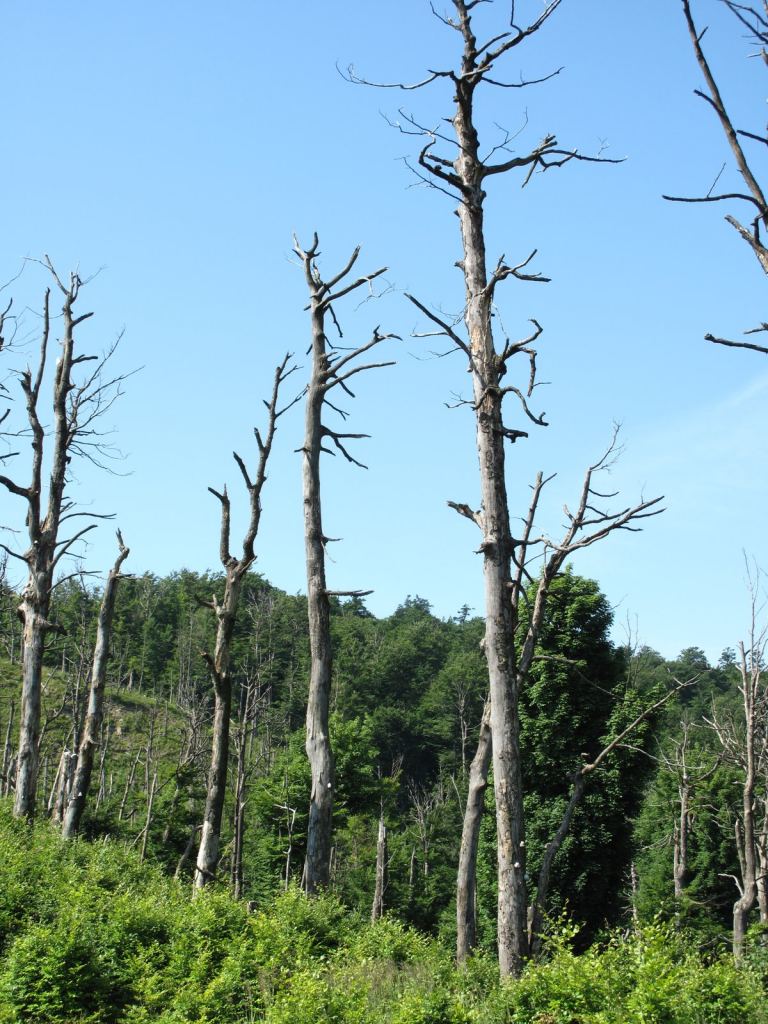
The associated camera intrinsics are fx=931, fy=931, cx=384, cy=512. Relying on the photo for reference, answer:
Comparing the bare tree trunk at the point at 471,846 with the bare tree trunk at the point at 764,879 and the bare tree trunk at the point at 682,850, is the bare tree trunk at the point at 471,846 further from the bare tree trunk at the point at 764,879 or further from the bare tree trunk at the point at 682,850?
the bare tree trunk at the point at 682,850

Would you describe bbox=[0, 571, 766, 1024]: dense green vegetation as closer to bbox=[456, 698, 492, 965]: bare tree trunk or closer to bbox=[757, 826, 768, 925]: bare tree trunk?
bbox=[757, 826, 768, 925]: bare tree trunk

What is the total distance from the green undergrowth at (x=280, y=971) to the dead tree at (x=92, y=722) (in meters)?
4.62

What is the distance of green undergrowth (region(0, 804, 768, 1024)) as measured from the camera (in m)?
7.07

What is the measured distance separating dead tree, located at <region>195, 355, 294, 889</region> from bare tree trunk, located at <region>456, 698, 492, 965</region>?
3784 mm

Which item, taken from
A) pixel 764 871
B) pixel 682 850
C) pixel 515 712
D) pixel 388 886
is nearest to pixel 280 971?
pixel 515 712

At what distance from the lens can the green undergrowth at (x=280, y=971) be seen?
7.07 metres

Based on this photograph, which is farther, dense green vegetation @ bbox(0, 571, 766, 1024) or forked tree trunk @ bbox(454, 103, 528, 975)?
forked tree trunk @ bbox(454, 103, 528, 975)

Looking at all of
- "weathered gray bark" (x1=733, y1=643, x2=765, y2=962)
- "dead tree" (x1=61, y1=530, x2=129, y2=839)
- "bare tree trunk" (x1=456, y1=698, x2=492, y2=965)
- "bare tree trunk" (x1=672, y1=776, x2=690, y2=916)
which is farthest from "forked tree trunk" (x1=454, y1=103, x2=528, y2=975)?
"bare tree trunk" (x1=672, y1=776, x2=690, y2=916)

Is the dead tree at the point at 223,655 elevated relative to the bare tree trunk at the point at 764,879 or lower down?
elevated

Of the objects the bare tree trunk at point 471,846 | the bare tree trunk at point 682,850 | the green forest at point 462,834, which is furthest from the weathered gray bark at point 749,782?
the bare tree trunk at point 682,850

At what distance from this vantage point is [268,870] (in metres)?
34.8

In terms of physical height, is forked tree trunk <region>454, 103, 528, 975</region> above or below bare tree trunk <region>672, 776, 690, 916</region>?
above

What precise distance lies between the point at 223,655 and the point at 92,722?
431 centimetres

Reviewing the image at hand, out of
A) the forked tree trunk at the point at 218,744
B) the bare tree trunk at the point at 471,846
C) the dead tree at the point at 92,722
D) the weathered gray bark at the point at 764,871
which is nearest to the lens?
the bare tree trunk at the point at 471,846
